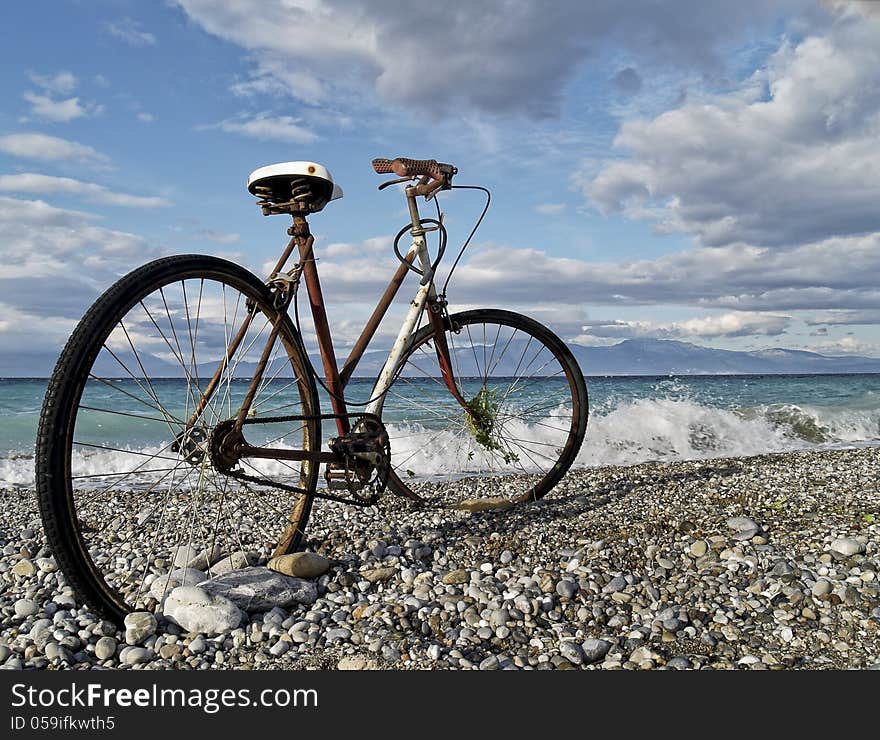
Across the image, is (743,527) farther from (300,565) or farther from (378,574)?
(300,565)

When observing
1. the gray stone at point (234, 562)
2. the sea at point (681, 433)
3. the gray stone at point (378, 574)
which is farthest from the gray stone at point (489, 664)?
the sea at point (681, 433)

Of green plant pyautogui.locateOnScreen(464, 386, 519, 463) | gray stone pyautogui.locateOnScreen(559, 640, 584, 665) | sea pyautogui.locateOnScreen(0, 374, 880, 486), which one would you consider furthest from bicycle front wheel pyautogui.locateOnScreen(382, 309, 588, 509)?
sea pyautogui.locateOnScreen(0, 374, 880, 486)

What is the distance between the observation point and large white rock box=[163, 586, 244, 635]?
3.67 m

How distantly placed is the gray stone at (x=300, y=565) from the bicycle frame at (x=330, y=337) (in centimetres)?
59

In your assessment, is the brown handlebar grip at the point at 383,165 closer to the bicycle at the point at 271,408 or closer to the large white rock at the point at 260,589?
the bicycle at the point at 271,408

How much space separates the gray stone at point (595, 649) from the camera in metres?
3.38

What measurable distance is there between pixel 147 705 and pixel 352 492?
1.92 meters

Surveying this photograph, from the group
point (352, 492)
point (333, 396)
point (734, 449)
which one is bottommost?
point (734, 449)

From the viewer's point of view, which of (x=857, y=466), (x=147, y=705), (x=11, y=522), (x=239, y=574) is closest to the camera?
(x=147, y=705)

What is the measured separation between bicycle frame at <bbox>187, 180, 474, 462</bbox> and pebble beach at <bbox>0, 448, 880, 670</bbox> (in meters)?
0.89

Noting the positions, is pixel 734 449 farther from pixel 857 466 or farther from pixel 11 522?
pixel 11 522

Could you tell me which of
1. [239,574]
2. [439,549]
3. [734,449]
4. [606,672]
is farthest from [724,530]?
[734,449]

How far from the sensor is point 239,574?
412 cm

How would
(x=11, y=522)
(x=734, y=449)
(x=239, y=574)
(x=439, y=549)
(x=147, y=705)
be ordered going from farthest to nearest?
(x=734, y=449) → (x=11, y=522) → (x=439, y=549) → (x=239, y=574) → (x=147, y=705)
